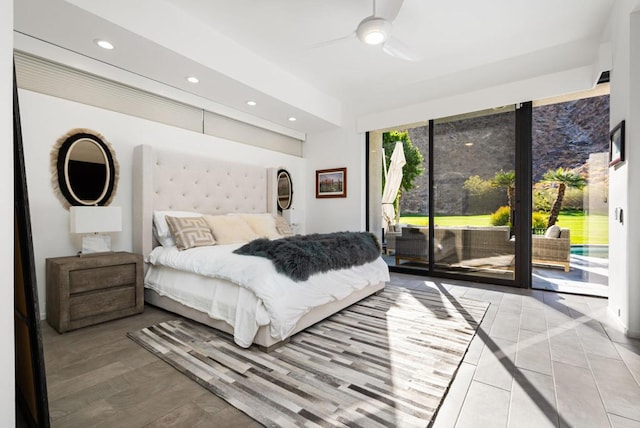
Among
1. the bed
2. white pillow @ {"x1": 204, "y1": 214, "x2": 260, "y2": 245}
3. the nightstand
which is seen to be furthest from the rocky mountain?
the nightstand

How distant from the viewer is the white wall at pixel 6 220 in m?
0.85

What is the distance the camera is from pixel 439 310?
2.90 metres

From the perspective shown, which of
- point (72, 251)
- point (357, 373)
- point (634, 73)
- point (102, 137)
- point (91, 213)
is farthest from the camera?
point (102, 137)

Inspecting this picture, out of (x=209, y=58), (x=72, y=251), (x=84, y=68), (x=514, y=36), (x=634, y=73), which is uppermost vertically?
(x=514, y=36)

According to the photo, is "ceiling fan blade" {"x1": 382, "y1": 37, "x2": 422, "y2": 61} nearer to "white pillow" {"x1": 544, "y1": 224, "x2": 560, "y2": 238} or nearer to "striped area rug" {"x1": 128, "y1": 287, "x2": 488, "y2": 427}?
"striped area rug" {"x1": 128, "y1": 287, "x2": 488, "y2": 427}

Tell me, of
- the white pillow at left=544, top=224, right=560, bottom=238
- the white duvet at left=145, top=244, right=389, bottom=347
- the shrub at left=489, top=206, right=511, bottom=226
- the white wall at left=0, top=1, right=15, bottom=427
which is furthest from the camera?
the shrub at left=489, top=206, right=511, bottom=226

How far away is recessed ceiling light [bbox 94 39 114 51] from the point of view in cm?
252

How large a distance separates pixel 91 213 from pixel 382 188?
3863 millimetres

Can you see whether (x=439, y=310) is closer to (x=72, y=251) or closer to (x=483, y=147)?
(x=483, y=147)

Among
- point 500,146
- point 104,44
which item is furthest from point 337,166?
point 104,44

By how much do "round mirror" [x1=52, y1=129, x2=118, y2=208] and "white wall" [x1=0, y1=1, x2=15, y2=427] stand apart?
7.50 feet

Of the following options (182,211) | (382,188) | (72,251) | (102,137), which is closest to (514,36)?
(382,188)

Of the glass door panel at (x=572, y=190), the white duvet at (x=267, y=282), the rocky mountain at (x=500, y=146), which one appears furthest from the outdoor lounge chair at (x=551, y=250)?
the white duvet at (x=267, y=282)

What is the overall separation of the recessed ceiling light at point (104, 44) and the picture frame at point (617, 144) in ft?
14.1
